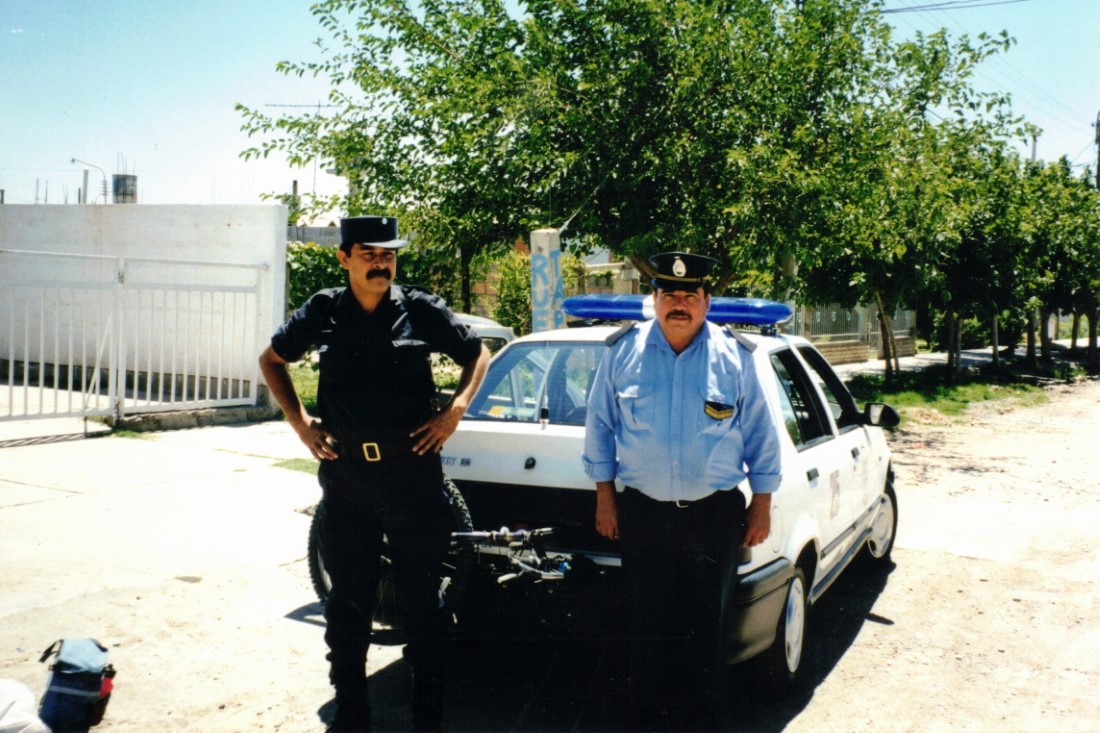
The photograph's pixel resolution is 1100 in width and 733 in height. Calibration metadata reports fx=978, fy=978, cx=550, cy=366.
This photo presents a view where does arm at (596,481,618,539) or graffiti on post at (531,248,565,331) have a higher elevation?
graffiti on post at (531,248,565,331)

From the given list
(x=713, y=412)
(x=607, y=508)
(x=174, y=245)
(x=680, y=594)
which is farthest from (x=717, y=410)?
(x=174, y=245)

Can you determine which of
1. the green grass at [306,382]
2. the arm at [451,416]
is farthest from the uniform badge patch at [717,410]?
the green grass at [306,382]

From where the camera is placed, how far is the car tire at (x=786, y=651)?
398 cm

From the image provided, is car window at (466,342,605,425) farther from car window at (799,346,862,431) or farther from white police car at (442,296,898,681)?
car window at (799,346,862,431)

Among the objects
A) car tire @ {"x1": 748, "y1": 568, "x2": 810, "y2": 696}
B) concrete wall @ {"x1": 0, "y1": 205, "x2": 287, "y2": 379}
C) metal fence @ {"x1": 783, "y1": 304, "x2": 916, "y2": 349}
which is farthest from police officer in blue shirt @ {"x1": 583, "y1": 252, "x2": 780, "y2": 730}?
metal fence @ {"x1": 783, "y1": 304, "x2": 916, "y2": 349}

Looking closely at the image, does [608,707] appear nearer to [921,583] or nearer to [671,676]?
[671,676]

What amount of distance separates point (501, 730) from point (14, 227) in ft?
44.5

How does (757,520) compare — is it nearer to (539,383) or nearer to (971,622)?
(539,383)

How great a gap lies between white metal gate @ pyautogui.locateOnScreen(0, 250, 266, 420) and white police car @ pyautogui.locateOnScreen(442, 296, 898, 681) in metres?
5.42

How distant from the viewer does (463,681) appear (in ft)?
14.3

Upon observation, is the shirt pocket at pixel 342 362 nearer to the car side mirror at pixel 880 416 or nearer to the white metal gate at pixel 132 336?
the car side mirror at pixel 880 416

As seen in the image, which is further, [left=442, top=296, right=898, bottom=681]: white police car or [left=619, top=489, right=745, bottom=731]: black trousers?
[left=442, top=296, right=898, bottom=681]: white police car

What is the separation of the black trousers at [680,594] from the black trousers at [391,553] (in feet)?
2.28

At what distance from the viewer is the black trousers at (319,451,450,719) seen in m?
3.47
